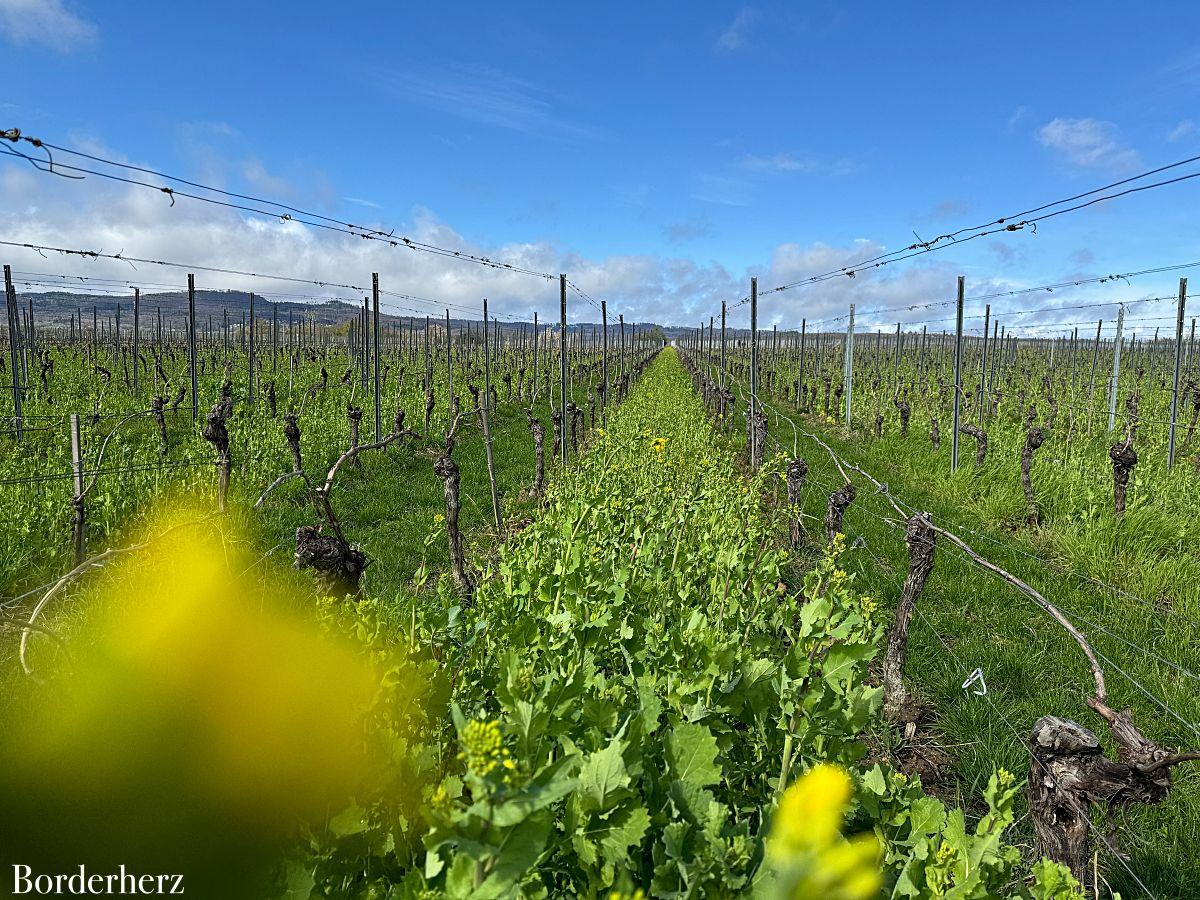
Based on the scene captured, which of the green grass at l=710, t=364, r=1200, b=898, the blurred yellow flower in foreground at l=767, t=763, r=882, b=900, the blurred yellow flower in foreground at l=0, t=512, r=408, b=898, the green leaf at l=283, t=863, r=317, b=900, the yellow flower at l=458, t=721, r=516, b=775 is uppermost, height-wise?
the blurred yellow flower in foreground at l=767, t=763, r=882, b=900

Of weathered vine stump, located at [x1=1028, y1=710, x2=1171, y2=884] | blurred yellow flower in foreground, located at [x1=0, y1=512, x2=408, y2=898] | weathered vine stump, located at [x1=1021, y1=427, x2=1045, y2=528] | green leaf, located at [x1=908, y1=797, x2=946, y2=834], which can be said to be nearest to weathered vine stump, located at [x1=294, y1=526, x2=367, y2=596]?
blurred yellow flower in foreground, located at [x1=0, y1=512, x2=408, y2=898]

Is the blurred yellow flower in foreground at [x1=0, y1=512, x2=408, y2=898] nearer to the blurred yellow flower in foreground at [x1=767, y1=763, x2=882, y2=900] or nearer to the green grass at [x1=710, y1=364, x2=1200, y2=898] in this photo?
the blurred yellow flower in foreground at [x1=767, y1=763, x2=882, y2=900]

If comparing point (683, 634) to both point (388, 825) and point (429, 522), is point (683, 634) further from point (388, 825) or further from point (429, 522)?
point (429, 522)

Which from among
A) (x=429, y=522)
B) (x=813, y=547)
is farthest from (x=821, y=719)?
(x=429, y=522)

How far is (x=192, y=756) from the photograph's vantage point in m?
1.41

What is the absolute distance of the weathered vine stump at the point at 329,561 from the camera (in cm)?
212

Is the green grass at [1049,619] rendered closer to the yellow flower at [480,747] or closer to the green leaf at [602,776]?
the green leaf at [602,776]

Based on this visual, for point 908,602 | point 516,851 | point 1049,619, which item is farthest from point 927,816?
point 1049,619

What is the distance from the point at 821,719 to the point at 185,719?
145cm

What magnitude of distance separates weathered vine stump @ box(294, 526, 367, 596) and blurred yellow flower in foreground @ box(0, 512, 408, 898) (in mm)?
435

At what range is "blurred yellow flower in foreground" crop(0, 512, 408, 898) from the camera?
1.28m

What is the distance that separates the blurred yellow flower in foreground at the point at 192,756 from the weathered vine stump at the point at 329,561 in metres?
0.44

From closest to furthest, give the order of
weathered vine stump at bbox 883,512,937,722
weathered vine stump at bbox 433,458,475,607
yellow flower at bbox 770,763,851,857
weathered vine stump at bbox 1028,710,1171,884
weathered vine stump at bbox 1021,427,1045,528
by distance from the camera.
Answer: yellow flower at bbox 770,763,851,857, weathered vine stump at bbox 1028,710,1171,884, weathered vine stump at bbox 883,512,937,722, weathered vine stump at bbox 433,458,475,607, weathered vine stump at bbox 1021,427,1045,528

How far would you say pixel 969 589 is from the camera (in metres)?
5.09
